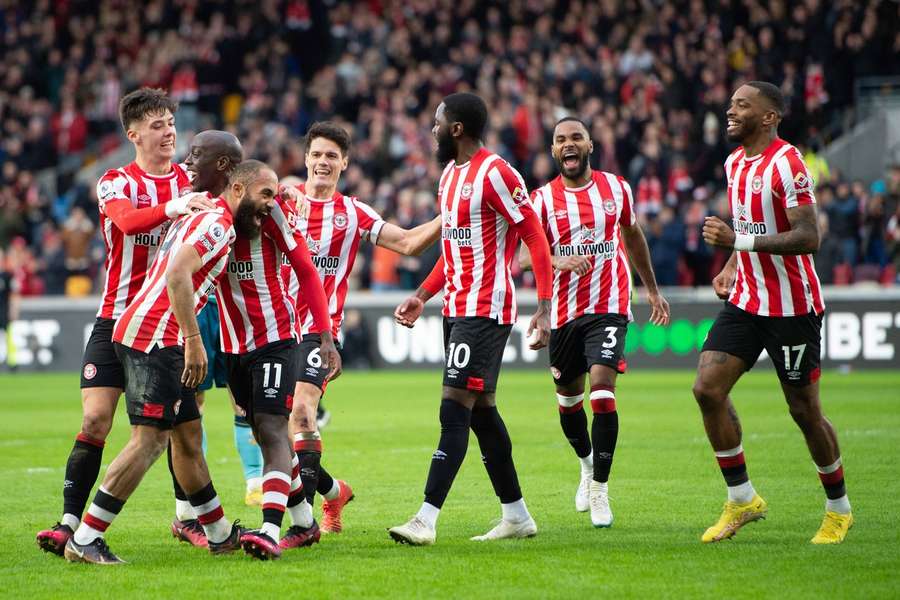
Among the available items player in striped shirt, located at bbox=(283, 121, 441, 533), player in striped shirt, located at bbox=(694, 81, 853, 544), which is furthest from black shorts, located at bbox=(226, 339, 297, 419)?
player in striped shirt, located at bbox=(694, 81, 853, 544)

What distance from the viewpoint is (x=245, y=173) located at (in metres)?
7.24

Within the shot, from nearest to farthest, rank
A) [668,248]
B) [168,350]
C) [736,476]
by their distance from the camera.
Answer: [168,350] < [736,476] < [668,248]

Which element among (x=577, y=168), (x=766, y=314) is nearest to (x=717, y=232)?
(x=766, y=314)

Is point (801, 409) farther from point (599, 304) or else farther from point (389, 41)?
point (389, 41)

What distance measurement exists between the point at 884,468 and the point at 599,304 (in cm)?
290

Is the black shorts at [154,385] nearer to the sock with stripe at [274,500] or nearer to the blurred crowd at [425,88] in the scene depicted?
the sock with stripe at [274,500]

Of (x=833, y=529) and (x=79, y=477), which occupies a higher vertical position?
(x=79, y=477)

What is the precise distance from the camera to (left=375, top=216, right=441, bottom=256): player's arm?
334 inches

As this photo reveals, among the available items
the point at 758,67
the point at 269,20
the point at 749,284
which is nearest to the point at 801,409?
the point at 749,284

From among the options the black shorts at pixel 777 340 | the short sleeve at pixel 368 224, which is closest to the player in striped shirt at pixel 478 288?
the black shorts at pixel 777 340

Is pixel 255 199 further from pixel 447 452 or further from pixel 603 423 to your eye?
pixel 603 423

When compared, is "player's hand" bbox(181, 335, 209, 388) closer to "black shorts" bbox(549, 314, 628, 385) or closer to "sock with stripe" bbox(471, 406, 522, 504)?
"sock with stripe" bbox(471, 406, 522, 504)

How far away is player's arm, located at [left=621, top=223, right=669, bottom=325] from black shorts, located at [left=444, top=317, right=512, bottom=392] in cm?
193

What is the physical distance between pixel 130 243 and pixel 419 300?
1722mm
